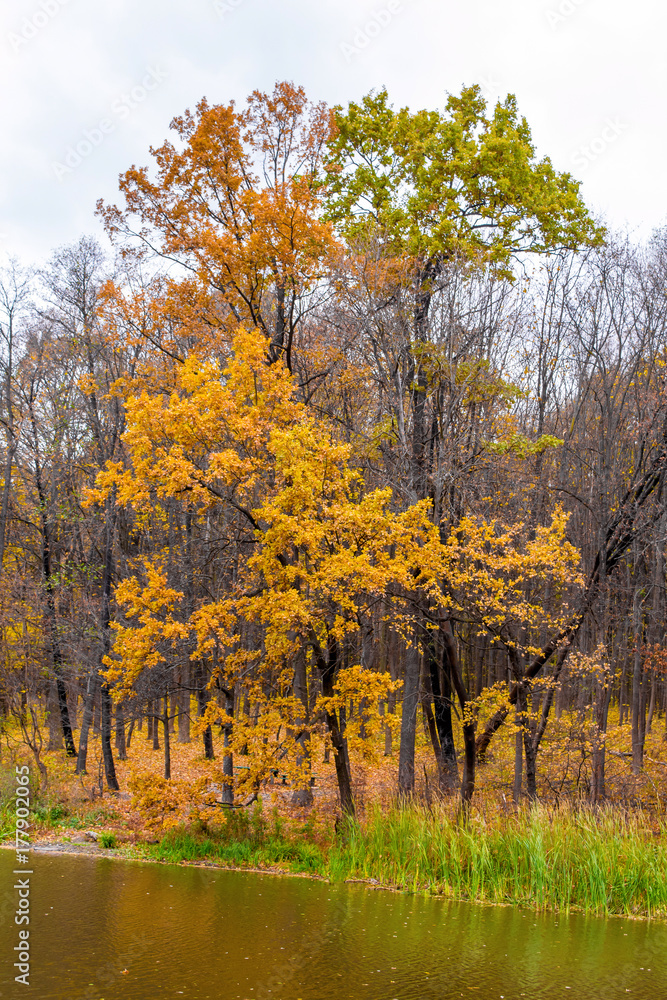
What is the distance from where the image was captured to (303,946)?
6.92 m

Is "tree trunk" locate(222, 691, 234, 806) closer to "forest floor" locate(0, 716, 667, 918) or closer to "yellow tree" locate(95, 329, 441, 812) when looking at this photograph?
"yellow tree" locate(95, 329, 441, 812)

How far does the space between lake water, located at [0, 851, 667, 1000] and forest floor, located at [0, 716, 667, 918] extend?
0.45 m

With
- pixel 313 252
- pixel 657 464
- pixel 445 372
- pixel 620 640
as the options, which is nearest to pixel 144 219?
pixel 313 252

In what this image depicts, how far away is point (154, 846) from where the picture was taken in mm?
11992

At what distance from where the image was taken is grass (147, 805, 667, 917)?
8664mm

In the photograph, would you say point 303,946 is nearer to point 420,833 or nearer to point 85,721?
point 420,833

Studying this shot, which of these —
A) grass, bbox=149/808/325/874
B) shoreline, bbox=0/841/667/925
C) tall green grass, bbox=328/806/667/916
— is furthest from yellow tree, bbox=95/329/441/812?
tall green grass, bbox=328/806/667/916

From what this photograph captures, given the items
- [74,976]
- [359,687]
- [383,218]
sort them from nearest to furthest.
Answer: [74,976] < [359,687] < [383,218]

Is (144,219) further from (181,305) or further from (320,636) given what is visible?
(320,636)

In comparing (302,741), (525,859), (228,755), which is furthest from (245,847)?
(525,859)

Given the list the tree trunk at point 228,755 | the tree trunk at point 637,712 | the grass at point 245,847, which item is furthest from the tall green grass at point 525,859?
the tree trunk at point 637,712

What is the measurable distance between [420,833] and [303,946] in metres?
3.19

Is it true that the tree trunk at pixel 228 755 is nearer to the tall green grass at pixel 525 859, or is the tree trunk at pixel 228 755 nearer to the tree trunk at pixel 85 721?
the tall green grass at pixel 525 859

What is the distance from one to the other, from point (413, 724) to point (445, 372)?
694cm
